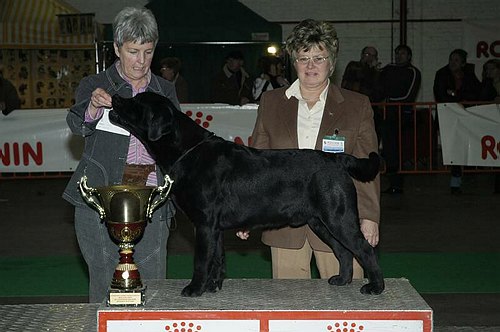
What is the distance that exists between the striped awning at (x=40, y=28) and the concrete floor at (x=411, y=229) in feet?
10.9

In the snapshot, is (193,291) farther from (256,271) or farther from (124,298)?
(256,271)

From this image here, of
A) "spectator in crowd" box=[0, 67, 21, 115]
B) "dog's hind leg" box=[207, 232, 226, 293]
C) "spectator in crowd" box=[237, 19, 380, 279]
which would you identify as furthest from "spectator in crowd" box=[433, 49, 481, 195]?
"dog's hind leg" box=[207, 232, 226, 293]

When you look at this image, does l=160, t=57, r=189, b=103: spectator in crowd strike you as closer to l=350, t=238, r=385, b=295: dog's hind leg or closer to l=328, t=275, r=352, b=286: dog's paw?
l=328, t=275, r=352, b=286: dog's paw

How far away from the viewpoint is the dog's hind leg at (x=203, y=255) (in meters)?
2.99

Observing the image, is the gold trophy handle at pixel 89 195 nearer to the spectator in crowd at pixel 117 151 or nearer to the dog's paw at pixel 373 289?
the spectator in crowd at pixel 117 151

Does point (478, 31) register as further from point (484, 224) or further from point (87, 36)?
point (484, 224)

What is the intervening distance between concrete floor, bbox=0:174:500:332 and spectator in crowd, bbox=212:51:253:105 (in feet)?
7.83

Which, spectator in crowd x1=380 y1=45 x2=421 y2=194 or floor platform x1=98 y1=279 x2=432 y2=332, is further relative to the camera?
spectator in crowd x1=380 y1=45 x2=421 y2=194

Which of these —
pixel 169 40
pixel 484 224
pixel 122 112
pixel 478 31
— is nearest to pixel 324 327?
pixel 122 112

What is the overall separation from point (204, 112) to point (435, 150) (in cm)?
344

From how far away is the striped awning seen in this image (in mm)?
13844

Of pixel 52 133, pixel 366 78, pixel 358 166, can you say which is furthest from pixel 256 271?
pixel 366 78

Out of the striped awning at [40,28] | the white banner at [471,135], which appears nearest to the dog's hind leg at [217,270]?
the white banner at [471,135]

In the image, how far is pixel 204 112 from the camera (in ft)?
35.3
